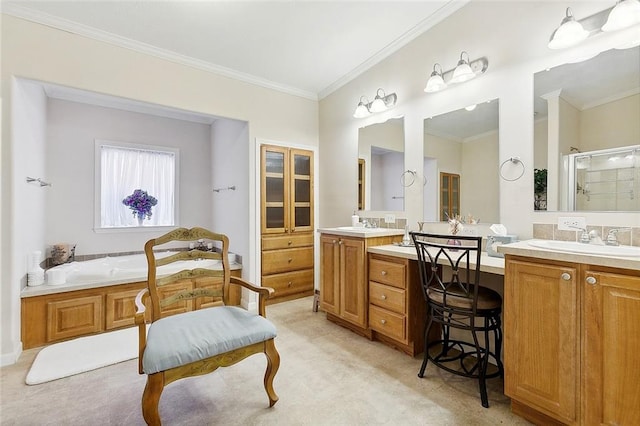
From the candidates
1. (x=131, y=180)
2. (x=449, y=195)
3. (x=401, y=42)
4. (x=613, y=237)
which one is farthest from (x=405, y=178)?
(x=131, y=180)

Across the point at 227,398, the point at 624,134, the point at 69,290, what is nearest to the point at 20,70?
the point at 69,290

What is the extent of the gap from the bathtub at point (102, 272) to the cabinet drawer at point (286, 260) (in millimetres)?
745

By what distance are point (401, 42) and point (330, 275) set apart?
2.43 m

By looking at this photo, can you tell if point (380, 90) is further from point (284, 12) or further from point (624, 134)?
point (624, 134)

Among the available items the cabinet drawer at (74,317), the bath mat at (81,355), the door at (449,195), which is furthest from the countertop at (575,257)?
the cabinet drawer at (74,317)

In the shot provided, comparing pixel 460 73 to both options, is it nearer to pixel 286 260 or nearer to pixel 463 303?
pixel 463 303

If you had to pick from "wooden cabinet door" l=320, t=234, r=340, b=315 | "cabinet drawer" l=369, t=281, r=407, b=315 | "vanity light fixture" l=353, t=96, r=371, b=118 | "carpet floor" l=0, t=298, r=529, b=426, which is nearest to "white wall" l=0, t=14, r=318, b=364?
"carpet floor" l=0, t=298, r=529, b=426

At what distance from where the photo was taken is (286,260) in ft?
12.2

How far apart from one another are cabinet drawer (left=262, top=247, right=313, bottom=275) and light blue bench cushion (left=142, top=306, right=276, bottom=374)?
5.40ft

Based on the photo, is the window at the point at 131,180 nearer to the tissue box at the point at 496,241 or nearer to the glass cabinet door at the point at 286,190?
the glass cabinet door at the point at 286,190

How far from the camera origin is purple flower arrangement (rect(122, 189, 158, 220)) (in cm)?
393

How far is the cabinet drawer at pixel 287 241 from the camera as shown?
357 cm

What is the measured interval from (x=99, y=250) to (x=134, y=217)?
58cm

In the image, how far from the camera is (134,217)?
159 inches
